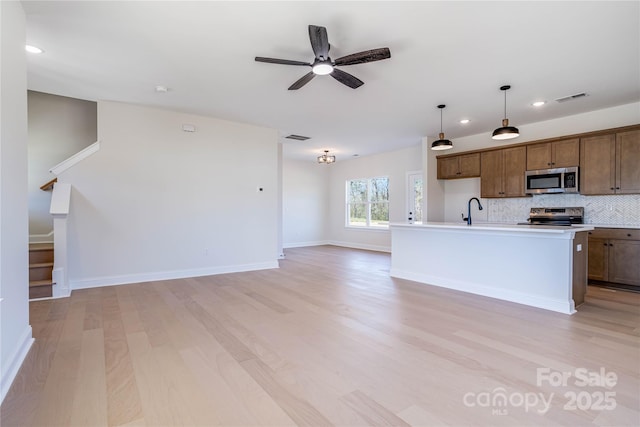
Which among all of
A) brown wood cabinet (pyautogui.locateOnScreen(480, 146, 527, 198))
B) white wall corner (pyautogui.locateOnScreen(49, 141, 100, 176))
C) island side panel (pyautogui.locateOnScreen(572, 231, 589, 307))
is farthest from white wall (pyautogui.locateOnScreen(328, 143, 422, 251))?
white wall corner (pyautogui.locateOnScreen(49, 141, 100, 176))

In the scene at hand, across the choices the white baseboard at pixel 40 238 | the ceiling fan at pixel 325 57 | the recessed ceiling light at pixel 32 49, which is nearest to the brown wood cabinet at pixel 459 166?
the ceiling fan at pixel 325 57

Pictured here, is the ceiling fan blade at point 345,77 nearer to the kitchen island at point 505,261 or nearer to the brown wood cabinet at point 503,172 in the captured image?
the kitchen island at point 505,261

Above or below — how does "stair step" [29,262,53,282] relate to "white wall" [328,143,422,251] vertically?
below

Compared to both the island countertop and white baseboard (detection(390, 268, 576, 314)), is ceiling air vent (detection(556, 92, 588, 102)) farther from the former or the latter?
white baseboard (detection(390, 268, 576, 314))

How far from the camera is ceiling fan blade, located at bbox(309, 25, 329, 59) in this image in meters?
2.45

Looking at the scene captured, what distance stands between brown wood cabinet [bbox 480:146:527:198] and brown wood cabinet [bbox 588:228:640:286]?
132 cm

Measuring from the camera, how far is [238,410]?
5.82 feet

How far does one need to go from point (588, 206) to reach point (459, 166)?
2.23 metres

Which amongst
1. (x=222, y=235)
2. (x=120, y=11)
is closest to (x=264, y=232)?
(x=222, y=235)

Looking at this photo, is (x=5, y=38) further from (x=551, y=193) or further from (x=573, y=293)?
(x=551, y=193)

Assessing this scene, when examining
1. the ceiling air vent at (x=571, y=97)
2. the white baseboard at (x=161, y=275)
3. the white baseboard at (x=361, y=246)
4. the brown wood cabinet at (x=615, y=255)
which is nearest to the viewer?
the ceiling air vent at (x=571, y=97)

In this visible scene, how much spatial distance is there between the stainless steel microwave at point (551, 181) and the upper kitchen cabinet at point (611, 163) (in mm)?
114

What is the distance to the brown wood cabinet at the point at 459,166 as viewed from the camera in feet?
20.6

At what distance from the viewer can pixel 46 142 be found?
5293 millimetres
